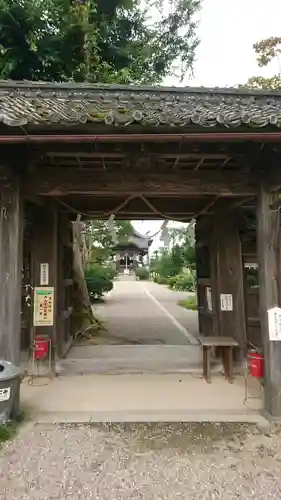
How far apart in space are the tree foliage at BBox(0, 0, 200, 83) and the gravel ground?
10.4 m

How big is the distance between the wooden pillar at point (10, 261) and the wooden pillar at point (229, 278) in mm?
3905

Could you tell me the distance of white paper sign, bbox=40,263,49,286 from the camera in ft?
21.4

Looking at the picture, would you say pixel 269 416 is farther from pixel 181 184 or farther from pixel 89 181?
pixel 89 181

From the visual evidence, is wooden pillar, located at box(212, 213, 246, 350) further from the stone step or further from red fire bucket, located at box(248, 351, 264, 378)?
red fire bucket, located at box(248, 351, 264, 378)

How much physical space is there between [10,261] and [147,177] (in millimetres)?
2033

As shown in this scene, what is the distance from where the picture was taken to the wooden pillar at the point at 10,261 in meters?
4.40

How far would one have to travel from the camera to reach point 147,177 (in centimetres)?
454

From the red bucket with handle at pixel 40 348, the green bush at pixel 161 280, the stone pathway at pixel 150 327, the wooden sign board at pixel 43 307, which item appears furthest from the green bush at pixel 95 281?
the green bush at pixel 161 280

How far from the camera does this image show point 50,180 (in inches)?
179

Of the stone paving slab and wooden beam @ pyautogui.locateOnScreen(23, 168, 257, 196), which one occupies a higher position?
wooden beam @ pyautogui.locateOnScreen(23, 168, 257, 196)

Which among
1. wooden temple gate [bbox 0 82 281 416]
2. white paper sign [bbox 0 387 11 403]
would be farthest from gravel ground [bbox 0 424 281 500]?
wooden temple gate [bbox 0 82 281 416]

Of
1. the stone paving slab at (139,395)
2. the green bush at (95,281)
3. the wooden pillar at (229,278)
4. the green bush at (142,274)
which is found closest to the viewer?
the stone paving slab at (139,395)

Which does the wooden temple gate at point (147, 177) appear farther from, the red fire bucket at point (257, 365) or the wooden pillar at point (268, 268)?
the red fire bucket at point (257, 365)

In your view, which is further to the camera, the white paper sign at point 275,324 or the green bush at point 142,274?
the green bush at point 142,274
